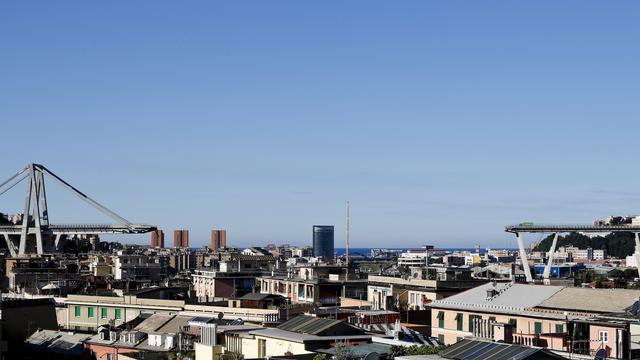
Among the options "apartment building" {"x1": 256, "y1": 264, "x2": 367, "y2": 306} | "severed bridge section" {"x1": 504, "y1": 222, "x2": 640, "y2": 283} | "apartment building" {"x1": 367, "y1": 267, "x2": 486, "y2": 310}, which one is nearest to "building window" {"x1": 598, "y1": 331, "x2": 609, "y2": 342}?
"apartment building" {"x1": 367, "y1": 267, "x2": 486, "y2": 310}

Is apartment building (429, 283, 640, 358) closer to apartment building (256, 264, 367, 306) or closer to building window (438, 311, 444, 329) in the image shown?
building window (438, 311, 444, 329)

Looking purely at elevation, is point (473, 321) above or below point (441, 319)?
above

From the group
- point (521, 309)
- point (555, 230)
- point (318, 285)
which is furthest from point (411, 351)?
point (555, 230)

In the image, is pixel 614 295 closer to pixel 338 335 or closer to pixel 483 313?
pixel 483 313

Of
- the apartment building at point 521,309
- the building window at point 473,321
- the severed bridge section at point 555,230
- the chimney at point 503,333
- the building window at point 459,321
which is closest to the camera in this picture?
the chimney at point 503,333

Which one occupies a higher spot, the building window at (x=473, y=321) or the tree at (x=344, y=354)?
the tree at (x=344, y=354)

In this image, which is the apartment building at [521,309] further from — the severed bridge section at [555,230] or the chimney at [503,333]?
the severed bridge section at [555,230]

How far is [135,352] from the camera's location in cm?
4844

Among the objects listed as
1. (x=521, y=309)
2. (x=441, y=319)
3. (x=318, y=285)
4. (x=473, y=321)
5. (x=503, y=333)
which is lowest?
(x=318, y=285)

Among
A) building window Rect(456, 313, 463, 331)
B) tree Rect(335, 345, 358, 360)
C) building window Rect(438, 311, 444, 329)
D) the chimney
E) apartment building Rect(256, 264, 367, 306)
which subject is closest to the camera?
tree Rect(335, 345, 358, 360)

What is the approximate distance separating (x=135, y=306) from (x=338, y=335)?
139 feet

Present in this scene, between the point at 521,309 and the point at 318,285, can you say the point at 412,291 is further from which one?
the point at 521,309

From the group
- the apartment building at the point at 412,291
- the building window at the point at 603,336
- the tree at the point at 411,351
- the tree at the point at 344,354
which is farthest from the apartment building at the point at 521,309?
the apartment building at the point at 412,291

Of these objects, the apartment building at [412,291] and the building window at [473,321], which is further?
the apartment building at [412,291]
